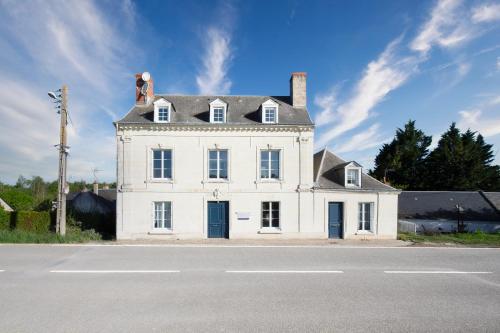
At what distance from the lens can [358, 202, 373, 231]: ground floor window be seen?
1591 centimetres

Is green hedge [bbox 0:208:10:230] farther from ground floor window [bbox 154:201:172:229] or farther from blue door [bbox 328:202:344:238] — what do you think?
blue door [bbox 328:202:344:238]

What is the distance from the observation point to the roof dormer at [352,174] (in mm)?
16047

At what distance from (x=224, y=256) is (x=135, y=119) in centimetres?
1004

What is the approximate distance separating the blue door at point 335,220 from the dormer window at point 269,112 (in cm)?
607

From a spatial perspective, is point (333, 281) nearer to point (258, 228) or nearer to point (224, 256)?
point (224, 256)

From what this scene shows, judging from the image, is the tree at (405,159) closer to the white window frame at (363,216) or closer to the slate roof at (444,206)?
the slate roof at (444,206)

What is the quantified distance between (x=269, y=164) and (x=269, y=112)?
→ 3.13 m

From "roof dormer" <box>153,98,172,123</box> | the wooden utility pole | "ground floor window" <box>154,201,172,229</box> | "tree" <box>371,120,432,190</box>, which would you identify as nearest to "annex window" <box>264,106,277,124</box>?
"roof dormer" <box>153,98,172,123</box>

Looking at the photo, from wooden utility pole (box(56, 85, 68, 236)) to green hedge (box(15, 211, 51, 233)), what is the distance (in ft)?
5.01

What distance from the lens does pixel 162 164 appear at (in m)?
15.3

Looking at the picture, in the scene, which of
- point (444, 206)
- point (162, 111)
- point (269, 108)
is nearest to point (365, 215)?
point (269, 108)

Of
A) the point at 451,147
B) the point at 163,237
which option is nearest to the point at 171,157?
the point at 163,237

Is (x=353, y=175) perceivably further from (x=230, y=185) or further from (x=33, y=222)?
(x=33, y=222)

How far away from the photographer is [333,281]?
7.32 m
